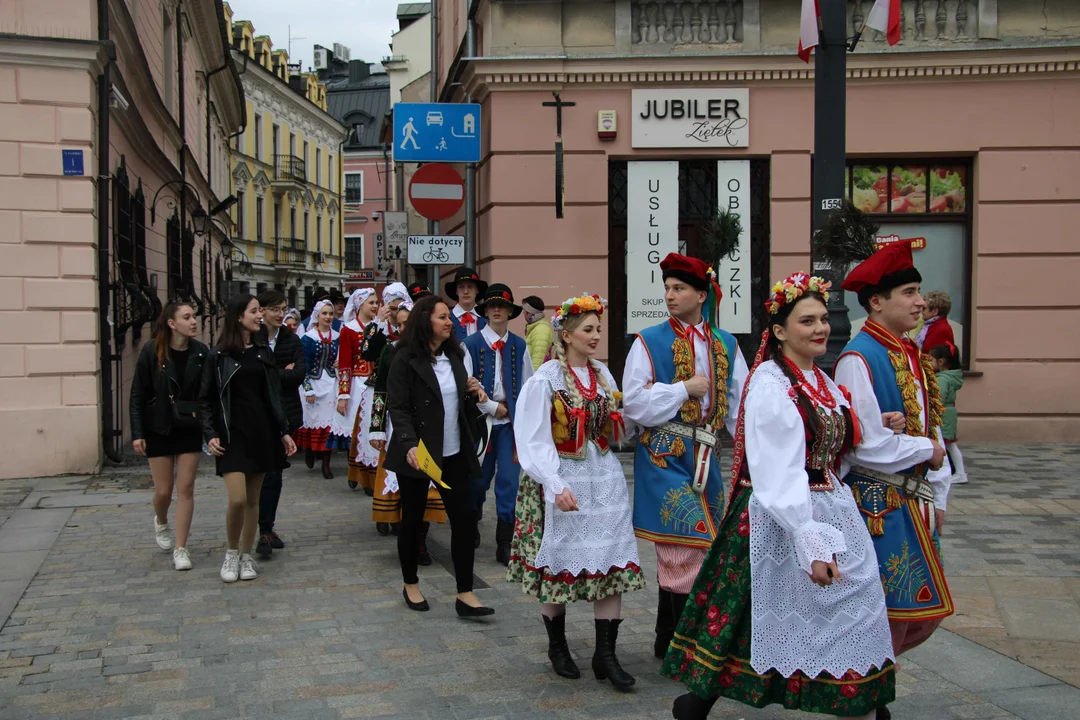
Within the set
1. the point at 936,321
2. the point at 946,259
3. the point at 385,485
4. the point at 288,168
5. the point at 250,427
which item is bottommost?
the point at 385,485

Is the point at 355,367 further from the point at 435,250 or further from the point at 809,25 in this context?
the point at 809,25

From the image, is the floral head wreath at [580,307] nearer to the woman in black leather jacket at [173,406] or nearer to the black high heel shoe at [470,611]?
the black high heel shoe at [470,611]

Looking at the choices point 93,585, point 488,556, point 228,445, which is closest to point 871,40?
point 488,556

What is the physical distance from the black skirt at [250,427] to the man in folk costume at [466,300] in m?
1.71

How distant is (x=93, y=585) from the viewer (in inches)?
271

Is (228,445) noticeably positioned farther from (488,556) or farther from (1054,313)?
(1054,313)

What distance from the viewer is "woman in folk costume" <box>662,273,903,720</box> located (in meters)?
3.65

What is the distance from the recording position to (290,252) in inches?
2285

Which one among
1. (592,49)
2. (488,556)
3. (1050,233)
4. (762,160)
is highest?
(592,49)

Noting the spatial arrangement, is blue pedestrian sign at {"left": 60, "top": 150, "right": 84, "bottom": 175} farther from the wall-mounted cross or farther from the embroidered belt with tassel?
the embroidered belt with tassel

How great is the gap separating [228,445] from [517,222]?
6.85 m

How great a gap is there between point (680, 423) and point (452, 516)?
1.71 meters

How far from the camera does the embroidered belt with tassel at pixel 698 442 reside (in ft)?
16.7

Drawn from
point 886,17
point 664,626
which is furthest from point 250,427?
point 886,17
